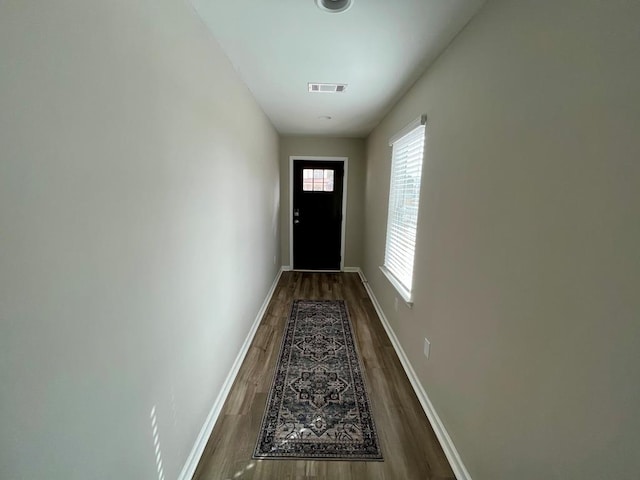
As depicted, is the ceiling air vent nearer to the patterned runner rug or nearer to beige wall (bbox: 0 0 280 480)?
beige wall (bbox: 0 0 280 480)

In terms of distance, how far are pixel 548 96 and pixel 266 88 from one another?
6.73ft

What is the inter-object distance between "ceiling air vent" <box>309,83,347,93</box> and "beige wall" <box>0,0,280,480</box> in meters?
0.91

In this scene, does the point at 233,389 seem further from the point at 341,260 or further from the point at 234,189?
the point at 341,260

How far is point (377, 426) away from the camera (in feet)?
5.42

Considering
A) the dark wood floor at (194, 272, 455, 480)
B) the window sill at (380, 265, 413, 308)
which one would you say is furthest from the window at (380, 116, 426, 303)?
the dark wood floor at (194, 272, 455, 480)

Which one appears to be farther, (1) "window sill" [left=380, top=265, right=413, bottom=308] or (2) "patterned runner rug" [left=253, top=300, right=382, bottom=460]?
(1) "window sill" [left=380, top=265, right=413, bottom=308]

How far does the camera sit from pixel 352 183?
452cm

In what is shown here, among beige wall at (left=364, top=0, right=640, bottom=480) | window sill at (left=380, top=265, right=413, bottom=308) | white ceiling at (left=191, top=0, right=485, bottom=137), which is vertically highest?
white ceiling at (left=191, top=0, right=485, bottom=137)

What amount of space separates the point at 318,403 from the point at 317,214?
128 inches

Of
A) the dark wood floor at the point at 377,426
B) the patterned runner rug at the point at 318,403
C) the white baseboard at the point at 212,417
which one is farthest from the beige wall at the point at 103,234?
the patterned runner rug at the point at 318,403

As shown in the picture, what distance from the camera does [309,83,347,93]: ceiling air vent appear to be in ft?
7.20

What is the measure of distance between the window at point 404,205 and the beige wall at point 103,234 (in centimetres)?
153

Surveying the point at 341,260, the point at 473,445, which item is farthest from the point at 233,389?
the point at 341,260

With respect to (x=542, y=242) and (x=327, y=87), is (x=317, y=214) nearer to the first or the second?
(x=327, y=87)
